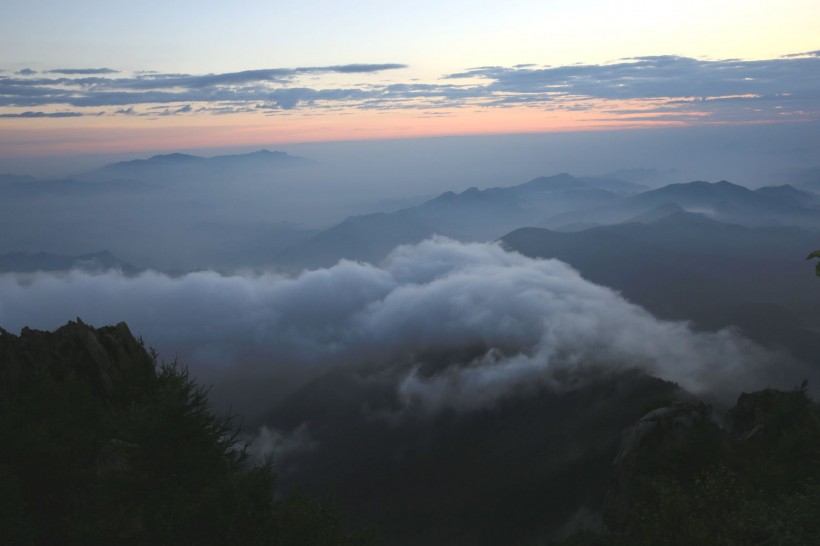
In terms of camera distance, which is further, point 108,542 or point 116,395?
point 116,395

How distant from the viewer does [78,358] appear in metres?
60.4

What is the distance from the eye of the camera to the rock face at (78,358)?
55.7m

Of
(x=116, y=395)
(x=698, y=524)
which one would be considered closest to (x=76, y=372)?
(x=116, y=395)

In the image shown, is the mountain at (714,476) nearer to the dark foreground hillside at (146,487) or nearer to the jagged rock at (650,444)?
the jagged rock at (650,444)

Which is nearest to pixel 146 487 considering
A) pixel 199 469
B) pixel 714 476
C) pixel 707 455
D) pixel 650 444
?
pixel 199 469

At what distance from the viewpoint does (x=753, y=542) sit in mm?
26469

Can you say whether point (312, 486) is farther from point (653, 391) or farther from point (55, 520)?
point (55, 520)

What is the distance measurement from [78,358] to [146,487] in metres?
36.5

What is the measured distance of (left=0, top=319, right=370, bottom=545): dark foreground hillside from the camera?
28.6 meters

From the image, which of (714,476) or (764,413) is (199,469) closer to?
(714,476)

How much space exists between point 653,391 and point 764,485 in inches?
5757

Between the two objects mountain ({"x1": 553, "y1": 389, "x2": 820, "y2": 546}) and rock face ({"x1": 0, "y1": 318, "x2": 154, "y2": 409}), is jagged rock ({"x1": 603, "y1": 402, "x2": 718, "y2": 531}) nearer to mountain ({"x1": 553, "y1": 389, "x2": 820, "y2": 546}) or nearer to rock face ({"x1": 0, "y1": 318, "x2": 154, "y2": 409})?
mountain ({"x1": 553, "y1": 389, "x2": 820, "y2": 546})

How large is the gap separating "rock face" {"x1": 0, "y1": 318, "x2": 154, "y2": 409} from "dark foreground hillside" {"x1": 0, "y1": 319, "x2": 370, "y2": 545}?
1332 centimetres

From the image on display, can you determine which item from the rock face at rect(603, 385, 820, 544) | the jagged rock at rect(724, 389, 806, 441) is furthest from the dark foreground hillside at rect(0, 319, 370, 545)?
the jagged rock at rect(724, 389, 806, 441)
